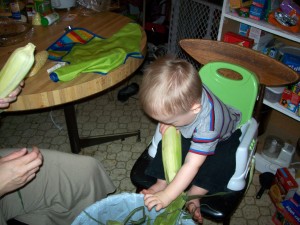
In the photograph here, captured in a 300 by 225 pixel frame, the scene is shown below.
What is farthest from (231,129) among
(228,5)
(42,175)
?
(228,5)

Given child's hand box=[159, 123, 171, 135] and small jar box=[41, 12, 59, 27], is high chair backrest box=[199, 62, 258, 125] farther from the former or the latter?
small jar box=[41, 12, 59, 27]

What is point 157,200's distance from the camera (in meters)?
0.92

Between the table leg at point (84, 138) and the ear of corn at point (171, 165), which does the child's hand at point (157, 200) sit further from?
the table leg at point (84, 138)

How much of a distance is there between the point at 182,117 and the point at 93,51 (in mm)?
572

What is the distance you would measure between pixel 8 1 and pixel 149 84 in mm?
1335

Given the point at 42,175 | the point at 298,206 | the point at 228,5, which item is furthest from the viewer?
the point at 228,5

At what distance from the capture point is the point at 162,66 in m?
0.89

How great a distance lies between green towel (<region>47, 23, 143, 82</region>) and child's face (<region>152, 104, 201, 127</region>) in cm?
35

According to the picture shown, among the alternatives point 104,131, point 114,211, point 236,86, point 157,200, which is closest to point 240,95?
point 236,86

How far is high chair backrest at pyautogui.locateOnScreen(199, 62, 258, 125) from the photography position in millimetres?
1080

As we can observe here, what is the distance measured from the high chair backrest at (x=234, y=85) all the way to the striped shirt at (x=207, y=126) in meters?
0.15

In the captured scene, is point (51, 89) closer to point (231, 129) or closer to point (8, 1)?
point (231, 129)

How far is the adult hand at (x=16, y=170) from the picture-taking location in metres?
0.83

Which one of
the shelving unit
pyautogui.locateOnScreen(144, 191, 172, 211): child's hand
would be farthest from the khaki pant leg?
the shelving unit
